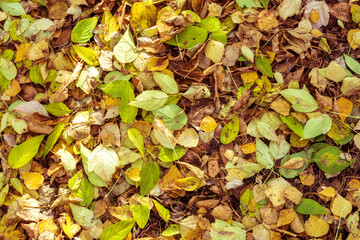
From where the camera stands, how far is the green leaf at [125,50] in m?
1.11

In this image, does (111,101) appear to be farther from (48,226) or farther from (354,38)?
(354,38)

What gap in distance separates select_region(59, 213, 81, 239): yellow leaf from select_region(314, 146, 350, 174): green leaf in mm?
835

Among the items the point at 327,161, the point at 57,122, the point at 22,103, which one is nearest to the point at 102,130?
the point at 57,122

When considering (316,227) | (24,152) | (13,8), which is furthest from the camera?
(13,8)

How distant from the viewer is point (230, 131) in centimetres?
107

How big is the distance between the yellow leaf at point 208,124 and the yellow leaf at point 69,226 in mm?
545

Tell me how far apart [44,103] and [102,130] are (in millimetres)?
263

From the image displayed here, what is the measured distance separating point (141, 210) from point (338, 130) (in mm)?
698

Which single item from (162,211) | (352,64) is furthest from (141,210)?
(352,64)

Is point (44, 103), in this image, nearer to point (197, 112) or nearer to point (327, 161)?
point (197, 112)

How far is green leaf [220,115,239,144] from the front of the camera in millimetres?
1068

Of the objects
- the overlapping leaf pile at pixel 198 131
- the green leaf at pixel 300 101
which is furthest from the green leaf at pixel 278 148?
the green leaf at pixel 300 101

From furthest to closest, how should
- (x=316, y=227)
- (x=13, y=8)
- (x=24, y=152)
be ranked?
(x=13, y=8)
(x=24, y=152)
(x=316, y=227)

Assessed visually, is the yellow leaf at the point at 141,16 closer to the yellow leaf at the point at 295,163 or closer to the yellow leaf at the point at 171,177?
the yellow leaf at the point at 171,177
